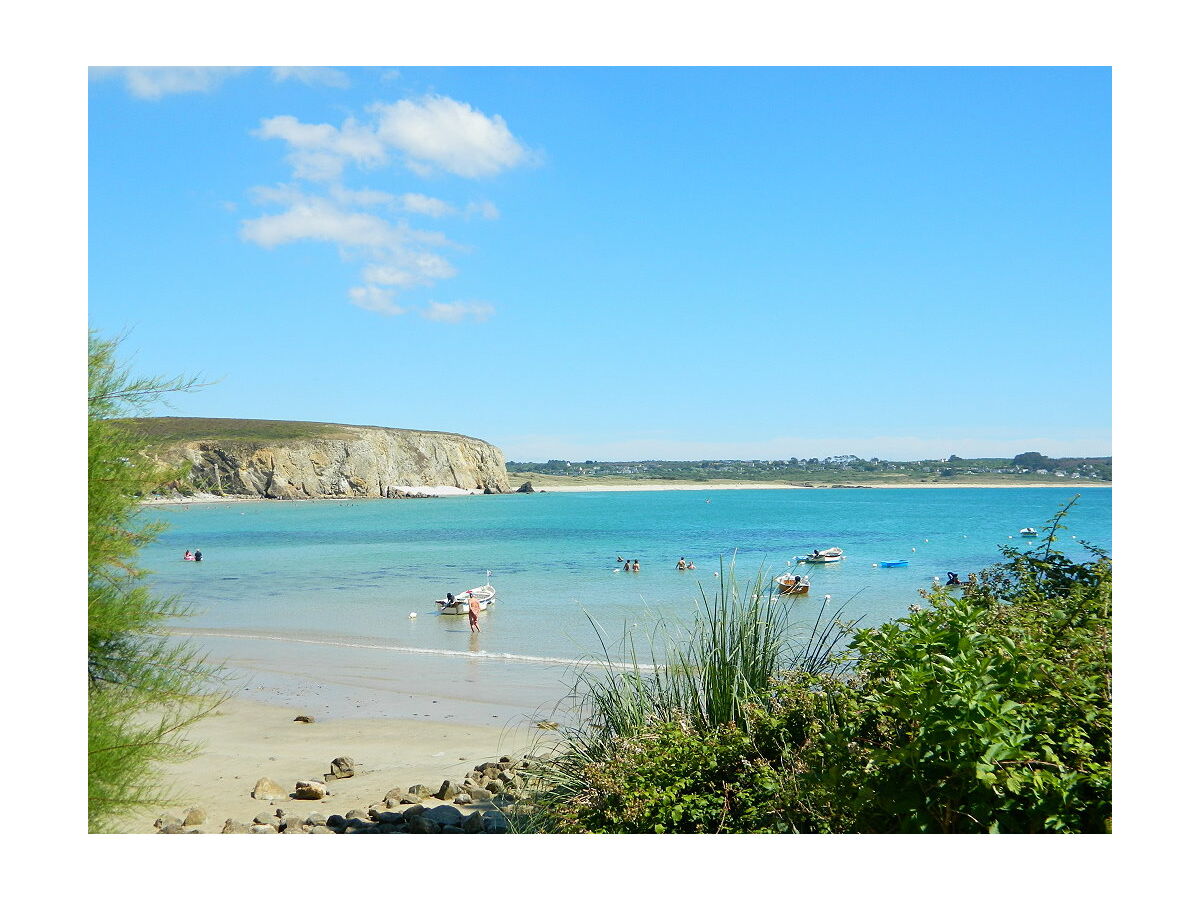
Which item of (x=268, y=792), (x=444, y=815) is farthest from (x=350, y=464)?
(x=444, y=815)

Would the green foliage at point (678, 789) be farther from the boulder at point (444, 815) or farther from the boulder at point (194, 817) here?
the boulder at point (194, 817)

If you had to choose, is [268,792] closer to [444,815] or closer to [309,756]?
[309,756]

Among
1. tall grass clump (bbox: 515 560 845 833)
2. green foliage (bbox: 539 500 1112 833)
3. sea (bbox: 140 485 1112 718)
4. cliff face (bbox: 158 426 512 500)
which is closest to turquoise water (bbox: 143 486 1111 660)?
sea (bbox: 140 485 1112 718)

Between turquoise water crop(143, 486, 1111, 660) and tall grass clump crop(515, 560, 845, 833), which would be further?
turquoise water crop(143, 486, 1111, 660)

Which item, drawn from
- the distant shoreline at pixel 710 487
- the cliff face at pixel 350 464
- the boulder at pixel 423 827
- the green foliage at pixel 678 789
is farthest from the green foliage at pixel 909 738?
the distant shoreline at pixel 710 487

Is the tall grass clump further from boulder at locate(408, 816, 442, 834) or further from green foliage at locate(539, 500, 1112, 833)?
boulder at locate(408, 816, 442, 834)
